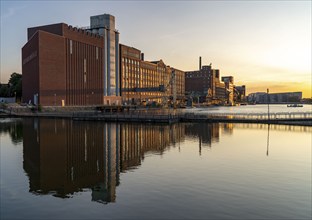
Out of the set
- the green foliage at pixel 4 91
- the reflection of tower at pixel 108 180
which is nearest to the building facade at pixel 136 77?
the green foliage at pixel 4 91

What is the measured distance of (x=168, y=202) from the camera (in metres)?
16.0

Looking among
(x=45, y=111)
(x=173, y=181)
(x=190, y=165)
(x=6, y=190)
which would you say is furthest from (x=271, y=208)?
(x=45, y=111)

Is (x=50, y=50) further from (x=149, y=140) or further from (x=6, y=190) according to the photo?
(x=6, y=190)

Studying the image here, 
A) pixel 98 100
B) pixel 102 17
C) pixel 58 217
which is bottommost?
pixel 58 217

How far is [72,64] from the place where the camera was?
351 ft

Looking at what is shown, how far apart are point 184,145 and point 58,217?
77.7ft

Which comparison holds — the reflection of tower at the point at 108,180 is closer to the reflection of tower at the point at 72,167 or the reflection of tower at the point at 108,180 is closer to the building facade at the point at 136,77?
the reflection of tower at the point at 72,167

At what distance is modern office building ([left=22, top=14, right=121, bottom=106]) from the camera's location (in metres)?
97.1

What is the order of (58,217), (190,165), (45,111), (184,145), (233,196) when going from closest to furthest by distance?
(58,217), (233,196), (190,165), (184,145), (45,111)

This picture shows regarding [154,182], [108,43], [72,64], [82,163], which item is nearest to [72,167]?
[82,163]

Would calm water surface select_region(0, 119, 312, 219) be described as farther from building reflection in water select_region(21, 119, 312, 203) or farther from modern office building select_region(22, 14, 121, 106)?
modern office building select_region(22, 14, 121, 106)

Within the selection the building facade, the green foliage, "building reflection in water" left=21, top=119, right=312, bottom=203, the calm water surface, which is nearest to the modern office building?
the building facade

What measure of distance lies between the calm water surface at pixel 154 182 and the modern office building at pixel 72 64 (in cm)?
6755

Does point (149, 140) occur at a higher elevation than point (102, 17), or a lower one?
lower
